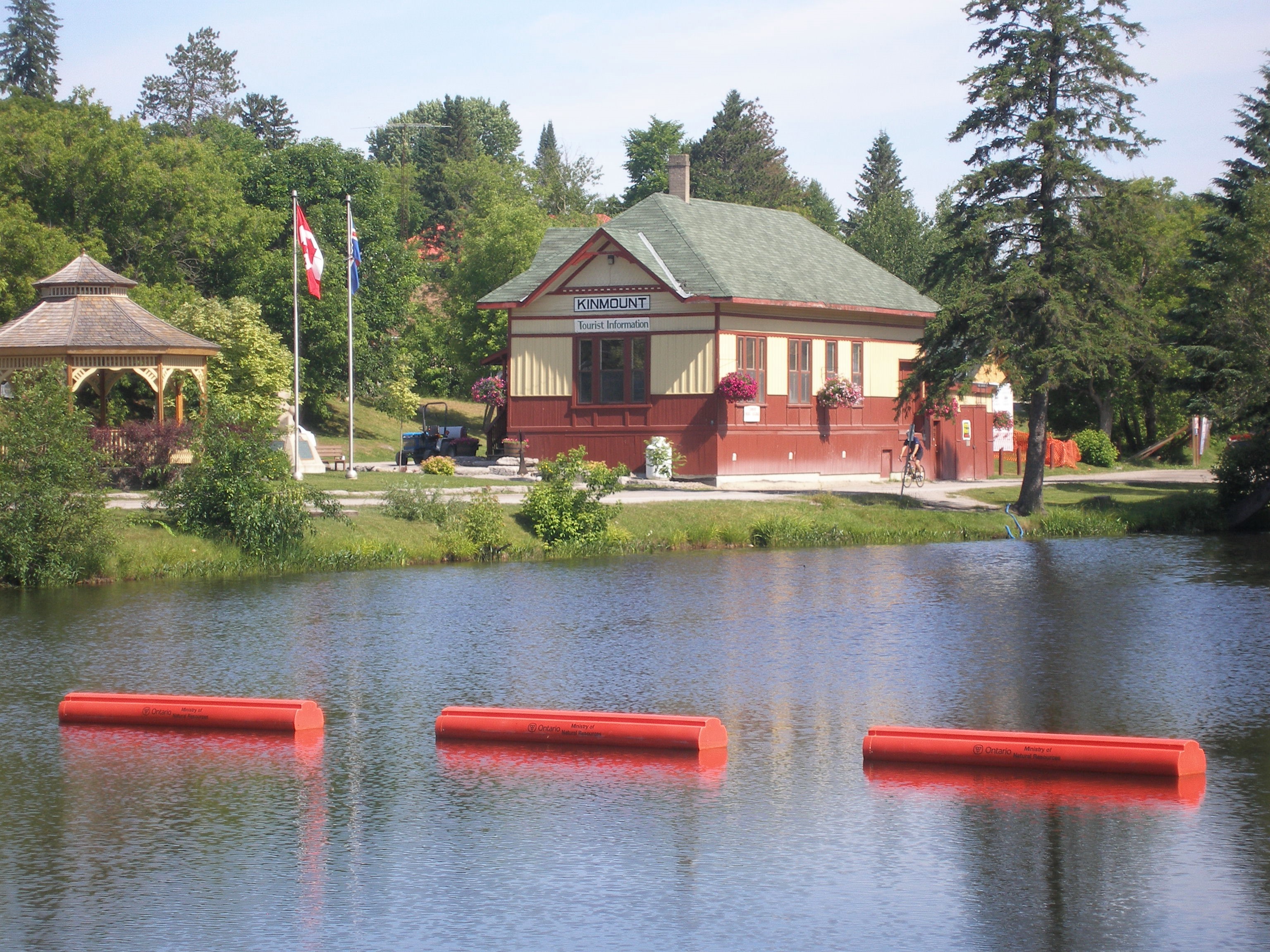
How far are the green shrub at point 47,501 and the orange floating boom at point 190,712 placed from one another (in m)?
10.3

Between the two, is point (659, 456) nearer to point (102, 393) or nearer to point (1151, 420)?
point (102, 393)

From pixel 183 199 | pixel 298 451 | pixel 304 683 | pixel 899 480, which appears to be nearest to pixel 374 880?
pixel 304 683

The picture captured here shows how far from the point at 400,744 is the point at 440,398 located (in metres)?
58.0

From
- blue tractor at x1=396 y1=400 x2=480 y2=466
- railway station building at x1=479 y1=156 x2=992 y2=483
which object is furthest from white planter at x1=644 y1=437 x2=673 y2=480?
blue tractor at x1=396 y1=400 x2=480 y2=466

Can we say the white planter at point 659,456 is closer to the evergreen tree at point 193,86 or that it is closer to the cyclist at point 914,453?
the cyclist at point 914,453

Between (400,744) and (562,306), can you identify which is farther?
(562,306)

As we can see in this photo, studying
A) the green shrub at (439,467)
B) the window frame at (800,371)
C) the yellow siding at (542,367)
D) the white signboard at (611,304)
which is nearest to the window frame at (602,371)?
the yellow siding at (542,367)

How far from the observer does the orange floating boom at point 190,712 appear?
13945 mm

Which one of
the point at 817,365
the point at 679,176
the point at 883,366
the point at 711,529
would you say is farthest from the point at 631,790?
the point at 679,176

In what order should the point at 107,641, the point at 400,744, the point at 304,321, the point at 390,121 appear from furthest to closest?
the point at 390,121, the point at 304,321, the point at 107,641, the point at 400,744

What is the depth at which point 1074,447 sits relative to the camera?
4959cm

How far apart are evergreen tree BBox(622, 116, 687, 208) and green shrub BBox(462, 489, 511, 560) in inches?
2460

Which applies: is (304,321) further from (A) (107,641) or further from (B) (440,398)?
(A) (107,641)

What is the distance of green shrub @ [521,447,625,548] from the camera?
29.3m
